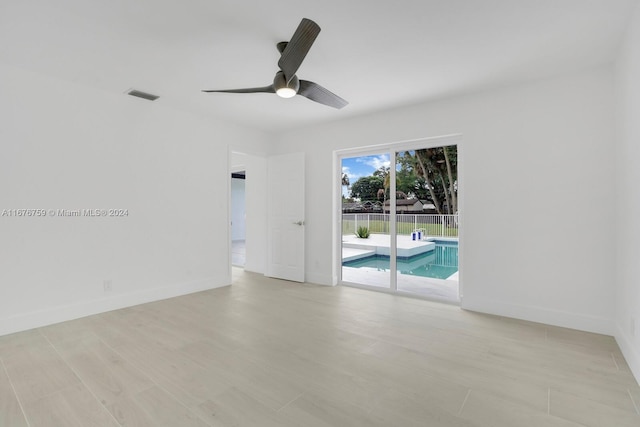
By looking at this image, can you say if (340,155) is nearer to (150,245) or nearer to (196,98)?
(196,98)

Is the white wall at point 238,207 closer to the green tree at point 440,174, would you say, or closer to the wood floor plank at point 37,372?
the green tree at point 440,174

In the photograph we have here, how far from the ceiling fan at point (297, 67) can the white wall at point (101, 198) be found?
1996mm

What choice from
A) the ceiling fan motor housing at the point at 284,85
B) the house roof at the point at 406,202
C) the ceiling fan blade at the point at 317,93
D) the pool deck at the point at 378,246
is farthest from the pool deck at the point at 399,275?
the ceiling fan motor housing at the point at 284,85

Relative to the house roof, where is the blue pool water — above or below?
below

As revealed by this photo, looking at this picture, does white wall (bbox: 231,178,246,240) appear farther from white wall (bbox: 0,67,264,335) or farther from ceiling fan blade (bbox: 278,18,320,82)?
ceiling fan blade (bbox: 278,18,320,82)

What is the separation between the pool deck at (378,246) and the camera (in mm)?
4441

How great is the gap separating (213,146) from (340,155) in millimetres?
1953

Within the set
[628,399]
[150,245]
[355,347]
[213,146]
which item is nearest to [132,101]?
[213,146]

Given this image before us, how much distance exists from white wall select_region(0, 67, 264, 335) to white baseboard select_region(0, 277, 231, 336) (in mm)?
10

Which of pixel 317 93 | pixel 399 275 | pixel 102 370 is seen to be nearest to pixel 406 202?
pixel 399 275

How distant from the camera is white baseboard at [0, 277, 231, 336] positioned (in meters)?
2.98

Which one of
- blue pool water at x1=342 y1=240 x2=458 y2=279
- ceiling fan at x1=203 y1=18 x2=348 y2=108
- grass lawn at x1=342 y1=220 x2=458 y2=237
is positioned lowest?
blue pool water at x1=342 y1=240 x2=458 y2=279

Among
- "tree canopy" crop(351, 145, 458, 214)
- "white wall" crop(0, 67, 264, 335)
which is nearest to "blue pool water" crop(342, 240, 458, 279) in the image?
"tree canopy" crop(351, 145, 458, 214)

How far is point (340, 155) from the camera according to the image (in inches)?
196
